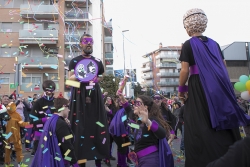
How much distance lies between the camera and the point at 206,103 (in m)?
2.98

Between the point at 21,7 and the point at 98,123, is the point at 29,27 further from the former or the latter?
the point at 98,123

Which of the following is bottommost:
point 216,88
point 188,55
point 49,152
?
point 49,152

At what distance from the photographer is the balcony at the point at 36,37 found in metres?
29.1

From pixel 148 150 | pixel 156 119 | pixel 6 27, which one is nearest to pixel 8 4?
pixel 6 27

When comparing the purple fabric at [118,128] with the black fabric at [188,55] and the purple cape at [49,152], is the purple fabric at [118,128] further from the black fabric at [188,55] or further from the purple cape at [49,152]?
the black fabric at [188,55]

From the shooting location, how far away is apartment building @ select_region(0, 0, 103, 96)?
95.8 ft

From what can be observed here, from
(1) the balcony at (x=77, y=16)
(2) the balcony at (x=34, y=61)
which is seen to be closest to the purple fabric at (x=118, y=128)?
(2) the balcony at (x=34, y=61)

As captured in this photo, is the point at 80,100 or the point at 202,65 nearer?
the point at 202,65

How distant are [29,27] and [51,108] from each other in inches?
1084

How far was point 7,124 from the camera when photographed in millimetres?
8133

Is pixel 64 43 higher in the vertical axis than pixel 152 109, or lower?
higher

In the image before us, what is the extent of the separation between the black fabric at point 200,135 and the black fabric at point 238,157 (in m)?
1.31

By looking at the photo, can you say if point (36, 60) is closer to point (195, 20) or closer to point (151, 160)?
point (151, 160)

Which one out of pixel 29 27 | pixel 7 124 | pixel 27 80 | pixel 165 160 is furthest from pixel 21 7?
pixel 165 160
